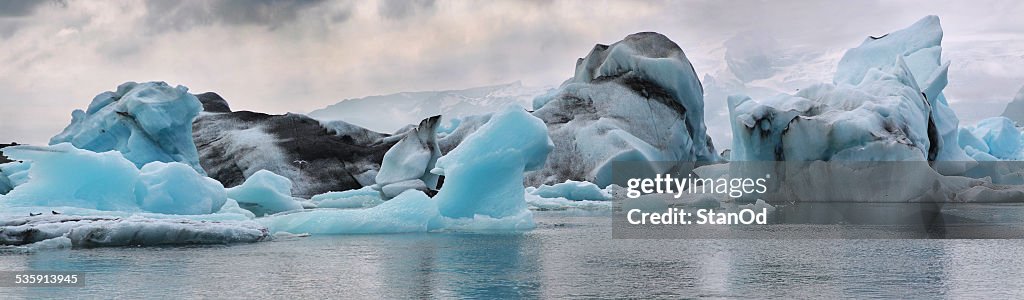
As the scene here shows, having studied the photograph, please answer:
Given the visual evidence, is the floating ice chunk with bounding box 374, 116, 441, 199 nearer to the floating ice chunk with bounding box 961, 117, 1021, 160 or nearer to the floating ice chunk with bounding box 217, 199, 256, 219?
the floating ice chunk with bounding box 217, 199, 256, 219

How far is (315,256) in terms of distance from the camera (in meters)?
11.0

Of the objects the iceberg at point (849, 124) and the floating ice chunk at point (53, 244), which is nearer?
the floating ice chunk at point (53, 244)

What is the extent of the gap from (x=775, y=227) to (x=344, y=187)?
23879mm

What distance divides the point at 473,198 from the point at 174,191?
210 inches

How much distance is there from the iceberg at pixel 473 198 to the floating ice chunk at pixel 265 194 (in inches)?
231

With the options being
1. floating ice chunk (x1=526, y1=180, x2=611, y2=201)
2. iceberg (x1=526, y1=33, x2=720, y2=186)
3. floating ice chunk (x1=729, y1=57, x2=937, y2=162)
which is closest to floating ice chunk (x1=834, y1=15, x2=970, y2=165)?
floating ice chunk (x1=729, y1=57, x2=937, y2=162)

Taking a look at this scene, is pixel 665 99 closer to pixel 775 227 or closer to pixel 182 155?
pixel 182 155

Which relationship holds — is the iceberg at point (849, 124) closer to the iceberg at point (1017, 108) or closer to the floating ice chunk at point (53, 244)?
the floating ice chunk at point (53, 244)

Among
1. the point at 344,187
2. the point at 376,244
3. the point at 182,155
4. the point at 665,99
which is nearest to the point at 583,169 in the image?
the point at 665,99

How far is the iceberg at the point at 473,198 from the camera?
594 inches

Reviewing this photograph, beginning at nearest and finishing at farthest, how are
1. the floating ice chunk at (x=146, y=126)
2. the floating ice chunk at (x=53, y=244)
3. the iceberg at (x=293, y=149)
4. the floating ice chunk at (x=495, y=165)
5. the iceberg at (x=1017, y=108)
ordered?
the floating ice chunk at (x=53, y=244) → the floating ice chunk at (x=495, y=165) → the floating ice chunk at (x=146, y=126) → the iceberg at (x=293, y=149) → the iceberg at (x=1017, y=108)

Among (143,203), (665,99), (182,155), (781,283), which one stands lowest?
(781,283)

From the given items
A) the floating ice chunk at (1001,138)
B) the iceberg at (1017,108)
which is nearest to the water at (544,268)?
the floating ice chunk at (1001,138)

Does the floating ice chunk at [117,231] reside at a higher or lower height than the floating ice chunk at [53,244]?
higher
